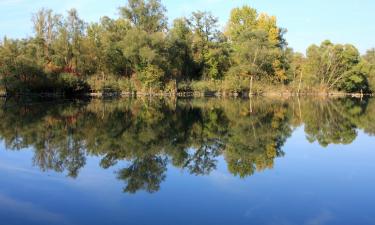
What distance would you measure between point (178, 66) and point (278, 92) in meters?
15.9

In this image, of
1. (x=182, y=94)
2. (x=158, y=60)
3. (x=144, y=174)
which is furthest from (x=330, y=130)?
(x=182, y=94)

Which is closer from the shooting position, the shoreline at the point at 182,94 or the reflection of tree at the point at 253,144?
the reflection of tree at the point at 253,144

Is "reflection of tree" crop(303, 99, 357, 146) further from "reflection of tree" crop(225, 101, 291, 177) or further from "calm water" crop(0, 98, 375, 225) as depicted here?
"reflection of tree" crop(225, 101, 291, 177)

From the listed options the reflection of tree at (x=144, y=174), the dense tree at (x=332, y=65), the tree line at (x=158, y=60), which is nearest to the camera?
the reflection of tree at (x=144, y=174)

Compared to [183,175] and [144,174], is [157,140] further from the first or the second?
[144,174]

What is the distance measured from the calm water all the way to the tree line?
98.5ft

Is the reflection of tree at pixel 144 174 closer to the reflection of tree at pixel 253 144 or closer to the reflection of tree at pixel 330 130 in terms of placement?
the reflection of tree at pixel 253 144

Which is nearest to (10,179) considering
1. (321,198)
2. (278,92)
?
(321,198)

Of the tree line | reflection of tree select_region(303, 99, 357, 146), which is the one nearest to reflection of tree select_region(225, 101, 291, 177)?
reflection of tree select_region(303, 99, 357, 146)

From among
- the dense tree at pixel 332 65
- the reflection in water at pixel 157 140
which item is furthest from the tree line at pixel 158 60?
the reflection in water at pixel 157 140

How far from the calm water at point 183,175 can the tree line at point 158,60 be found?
30027 millimetres

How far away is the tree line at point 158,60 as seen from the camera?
4653cm

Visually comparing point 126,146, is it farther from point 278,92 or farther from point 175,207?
point 278,92

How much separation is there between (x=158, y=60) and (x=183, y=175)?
137 feet
